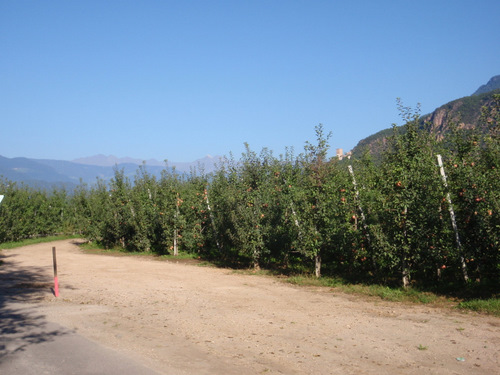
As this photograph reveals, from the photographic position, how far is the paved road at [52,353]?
208 inches

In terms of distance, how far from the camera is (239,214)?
538 inches

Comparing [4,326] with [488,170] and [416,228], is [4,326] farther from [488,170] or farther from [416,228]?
[488,170]

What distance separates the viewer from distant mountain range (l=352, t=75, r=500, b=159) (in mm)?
12130

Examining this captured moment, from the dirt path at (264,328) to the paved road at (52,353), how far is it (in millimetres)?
248

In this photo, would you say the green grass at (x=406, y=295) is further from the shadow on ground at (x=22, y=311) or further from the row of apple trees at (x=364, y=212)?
the shadow on ground at (x=22, y=311)

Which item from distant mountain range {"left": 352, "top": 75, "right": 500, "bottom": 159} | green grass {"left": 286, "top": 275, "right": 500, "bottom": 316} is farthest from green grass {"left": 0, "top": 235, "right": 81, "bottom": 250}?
distant mountain range {"left": 352, "top": 75, "right": 500, "bottom": 159}

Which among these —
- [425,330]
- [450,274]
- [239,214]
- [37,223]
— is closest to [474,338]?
[425,330]

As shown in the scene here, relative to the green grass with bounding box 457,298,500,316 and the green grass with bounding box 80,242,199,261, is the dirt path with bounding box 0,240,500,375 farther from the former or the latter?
the green grass with bounding box 80,242,199,261

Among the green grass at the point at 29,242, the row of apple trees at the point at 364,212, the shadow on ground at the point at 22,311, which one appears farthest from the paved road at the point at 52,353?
the green grass at the point at 29,242

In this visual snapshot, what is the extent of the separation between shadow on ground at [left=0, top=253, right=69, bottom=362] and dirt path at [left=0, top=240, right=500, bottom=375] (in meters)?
0.15

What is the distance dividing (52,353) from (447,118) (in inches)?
456

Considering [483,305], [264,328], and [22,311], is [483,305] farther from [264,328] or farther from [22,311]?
[22,311]

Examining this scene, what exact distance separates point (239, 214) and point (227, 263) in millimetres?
2700

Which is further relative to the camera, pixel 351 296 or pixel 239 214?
pixel 239 214
